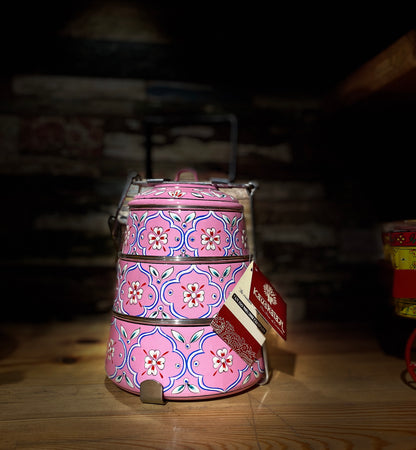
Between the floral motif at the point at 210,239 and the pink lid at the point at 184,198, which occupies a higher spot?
the pink lid at the point at 184,198

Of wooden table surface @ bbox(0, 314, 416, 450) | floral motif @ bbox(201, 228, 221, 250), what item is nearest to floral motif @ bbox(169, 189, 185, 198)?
floral motif @ bbox(201, 228, 221, 250)

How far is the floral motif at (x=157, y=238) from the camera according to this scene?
0.97 meters

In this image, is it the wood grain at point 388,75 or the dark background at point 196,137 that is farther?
the dark background at point 196,137

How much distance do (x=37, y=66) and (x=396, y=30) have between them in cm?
146

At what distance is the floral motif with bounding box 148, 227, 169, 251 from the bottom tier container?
177 mm

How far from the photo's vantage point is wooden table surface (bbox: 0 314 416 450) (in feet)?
2.60

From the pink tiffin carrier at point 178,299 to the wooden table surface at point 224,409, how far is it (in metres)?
0.06

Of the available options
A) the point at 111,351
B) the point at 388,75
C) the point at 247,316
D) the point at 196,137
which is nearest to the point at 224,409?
the point at 247,316

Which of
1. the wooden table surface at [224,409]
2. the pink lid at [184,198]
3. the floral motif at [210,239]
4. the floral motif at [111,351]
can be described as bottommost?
the wooden table surface at [224,409]

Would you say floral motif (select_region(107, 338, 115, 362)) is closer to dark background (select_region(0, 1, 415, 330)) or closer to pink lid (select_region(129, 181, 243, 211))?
pink lid (select_region(129, 181, 243, 211))

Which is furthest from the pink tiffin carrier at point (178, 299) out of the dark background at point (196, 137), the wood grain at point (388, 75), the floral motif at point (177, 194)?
the dark background at point (196, 137)

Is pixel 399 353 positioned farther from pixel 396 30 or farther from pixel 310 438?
pixel 396 30

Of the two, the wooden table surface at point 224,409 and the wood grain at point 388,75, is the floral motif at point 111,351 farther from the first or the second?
the wood grain at point 388,75

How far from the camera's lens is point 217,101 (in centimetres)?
180
